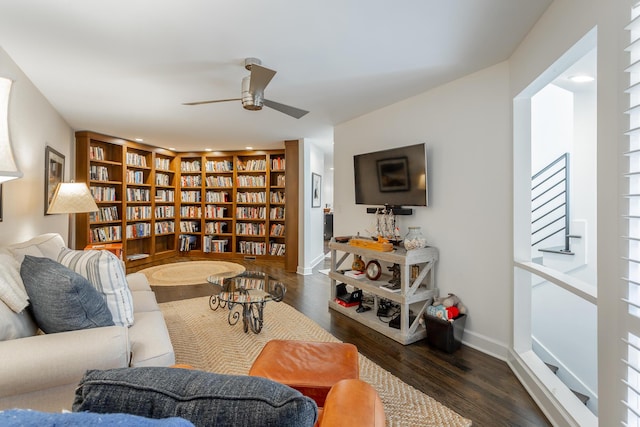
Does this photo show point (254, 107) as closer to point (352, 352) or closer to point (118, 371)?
point (352, 352)

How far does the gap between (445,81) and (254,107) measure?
1708 millimetres

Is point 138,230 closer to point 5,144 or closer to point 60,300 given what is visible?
point 60,300

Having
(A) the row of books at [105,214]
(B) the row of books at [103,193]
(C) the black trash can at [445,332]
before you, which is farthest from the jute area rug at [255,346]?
(B) the row of books at [103,193]

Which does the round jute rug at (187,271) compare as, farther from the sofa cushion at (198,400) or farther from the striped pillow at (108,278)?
the sofa cushion at (198,400)

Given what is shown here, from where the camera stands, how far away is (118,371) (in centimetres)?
67

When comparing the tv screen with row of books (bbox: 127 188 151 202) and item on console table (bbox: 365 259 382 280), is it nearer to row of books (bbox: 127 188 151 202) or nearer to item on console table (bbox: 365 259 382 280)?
item on console table (bbox: 365 259 382 280)

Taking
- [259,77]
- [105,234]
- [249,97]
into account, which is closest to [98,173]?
[105,234]

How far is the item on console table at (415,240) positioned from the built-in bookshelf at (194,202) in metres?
3.40

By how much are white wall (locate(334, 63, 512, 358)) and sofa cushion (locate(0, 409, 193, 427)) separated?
2618mm

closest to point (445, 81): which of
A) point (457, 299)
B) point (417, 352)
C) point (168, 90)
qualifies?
point (457, 299)

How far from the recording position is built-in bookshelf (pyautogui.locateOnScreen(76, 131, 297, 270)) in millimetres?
5719

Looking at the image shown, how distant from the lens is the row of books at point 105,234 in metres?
5.20

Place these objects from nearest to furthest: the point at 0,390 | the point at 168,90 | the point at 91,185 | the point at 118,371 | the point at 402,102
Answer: the point at 118,371 → the point at 0,390 → the point at 168,90 → the point at 402,102 → the point at 91,185

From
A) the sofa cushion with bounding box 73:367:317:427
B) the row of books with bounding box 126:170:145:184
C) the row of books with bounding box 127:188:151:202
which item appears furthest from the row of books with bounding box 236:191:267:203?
the sofa cushion with bounding box 73:367:317:427
